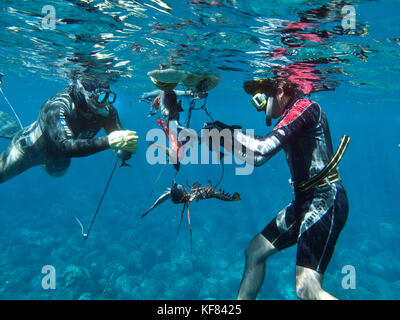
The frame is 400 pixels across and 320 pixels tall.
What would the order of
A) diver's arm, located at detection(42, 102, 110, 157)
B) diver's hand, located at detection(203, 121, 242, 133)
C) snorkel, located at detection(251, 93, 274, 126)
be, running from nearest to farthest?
diver's hand, located at detection(203, 121, 242, 133) < diver's arm, located at detection(42, 102, 110, 157) < snorkel, located at detection(251, 93, 274, 126)

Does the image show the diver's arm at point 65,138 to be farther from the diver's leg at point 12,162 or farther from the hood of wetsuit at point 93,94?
the diver's leg at point 12,162

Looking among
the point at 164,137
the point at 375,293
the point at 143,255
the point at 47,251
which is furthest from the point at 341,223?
the point at 47,251

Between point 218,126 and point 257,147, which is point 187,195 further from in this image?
point 257,147

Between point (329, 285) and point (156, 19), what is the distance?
49.3 feet

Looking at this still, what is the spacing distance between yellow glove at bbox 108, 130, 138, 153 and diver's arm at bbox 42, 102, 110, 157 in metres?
0.14

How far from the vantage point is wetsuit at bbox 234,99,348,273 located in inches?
121

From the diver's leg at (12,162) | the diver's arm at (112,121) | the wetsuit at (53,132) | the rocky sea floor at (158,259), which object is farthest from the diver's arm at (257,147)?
the rocky sea floor at (158,259)

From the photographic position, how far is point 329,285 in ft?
43.4

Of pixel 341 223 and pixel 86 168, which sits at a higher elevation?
pixel 86 168

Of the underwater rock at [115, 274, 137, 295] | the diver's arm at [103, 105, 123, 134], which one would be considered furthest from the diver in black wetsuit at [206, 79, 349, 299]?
the underwater rock at [115, 274, 137, 295]

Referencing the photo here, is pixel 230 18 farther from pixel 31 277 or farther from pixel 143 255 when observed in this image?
pixel 31 277

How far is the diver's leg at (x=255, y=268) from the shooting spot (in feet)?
12.5

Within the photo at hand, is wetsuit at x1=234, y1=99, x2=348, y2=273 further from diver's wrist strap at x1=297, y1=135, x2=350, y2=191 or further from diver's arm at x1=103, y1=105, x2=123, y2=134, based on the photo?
diver's arm at x1=103, y1=105, x2=123, y2=134

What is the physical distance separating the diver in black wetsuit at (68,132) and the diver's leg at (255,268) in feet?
8.36
